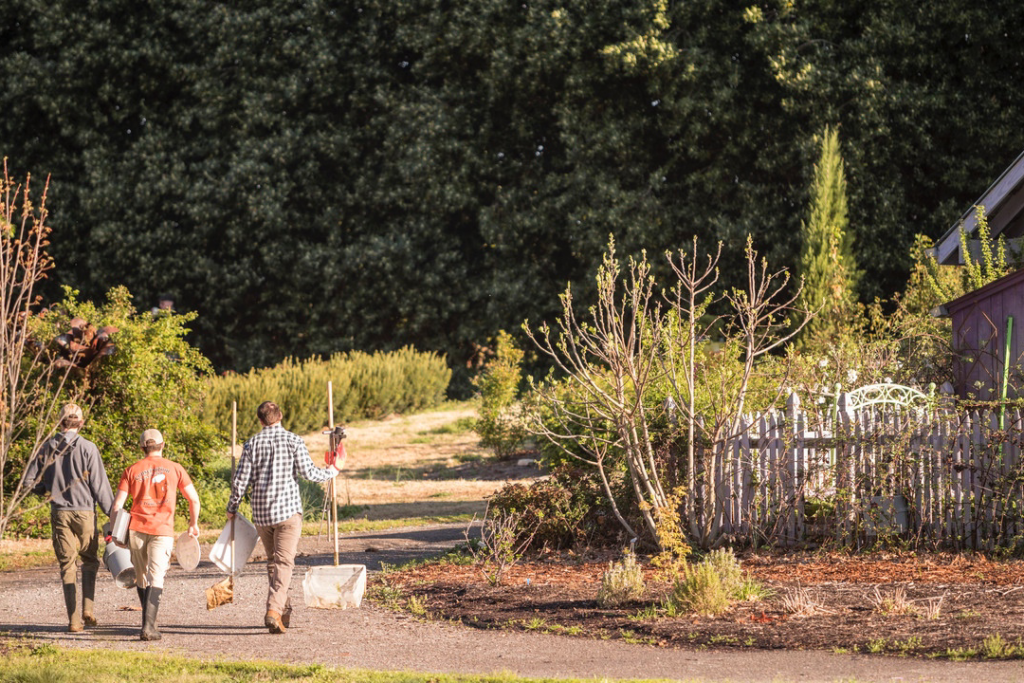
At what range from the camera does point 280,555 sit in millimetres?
8172

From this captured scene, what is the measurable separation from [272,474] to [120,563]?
1.24 m

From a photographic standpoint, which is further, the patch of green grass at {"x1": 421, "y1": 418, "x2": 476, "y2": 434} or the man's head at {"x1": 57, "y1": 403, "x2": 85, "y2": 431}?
the patch of green grass at {"x1": 421, "y1": 418, "x2": 476, "y2": 434}

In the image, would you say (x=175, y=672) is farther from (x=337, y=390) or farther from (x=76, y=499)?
(x=337, y=390)

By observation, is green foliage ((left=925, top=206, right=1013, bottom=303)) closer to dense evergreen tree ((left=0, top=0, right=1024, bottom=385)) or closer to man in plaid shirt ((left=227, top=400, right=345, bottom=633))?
man in plaid shirt ((left=227, top=400, right=345, bottom=633))

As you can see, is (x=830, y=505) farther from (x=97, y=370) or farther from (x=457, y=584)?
(x=97, y=370)

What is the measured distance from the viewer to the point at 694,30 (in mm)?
29734

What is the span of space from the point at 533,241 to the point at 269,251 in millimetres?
7068

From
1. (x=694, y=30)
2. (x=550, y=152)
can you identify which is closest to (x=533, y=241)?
(x=550, y=152)

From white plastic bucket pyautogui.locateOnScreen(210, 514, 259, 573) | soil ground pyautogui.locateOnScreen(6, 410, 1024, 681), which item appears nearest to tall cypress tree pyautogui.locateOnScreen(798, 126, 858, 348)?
soil ground pyautogui.locateOnScreen(6, 410, 1024, 681)

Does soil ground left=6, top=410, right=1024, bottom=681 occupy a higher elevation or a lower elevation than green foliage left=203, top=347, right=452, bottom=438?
lower

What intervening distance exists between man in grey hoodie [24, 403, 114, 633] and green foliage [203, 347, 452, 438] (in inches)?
554

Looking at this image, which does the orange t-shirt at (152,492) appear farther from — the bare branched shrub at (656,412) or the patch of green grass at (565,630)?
the bare branched shrub at (656,412)

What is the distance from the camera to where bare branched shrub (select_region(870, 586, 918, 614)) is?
796 cm

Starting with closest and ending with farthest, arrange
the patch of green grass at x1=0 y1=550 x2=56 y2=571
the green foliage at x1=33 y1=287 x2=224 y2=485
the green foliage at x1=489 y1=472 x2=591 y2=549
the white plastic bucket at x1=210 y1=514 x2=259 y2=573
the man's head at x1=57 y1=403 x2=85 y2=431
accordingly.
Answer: the white plastic bucket at x1=210 y1=514 x2=259 y2=573 → the man's head at x1=57 y1=403 x2=85 y2=431 → the green foliage at x1=489 y1=472 x2=591 y2=549 → the patch of green grass at x1=0 y1=550 x2=56 y2=571 → the green foliage at x1=33 y1=287 x2=224 y2=485
